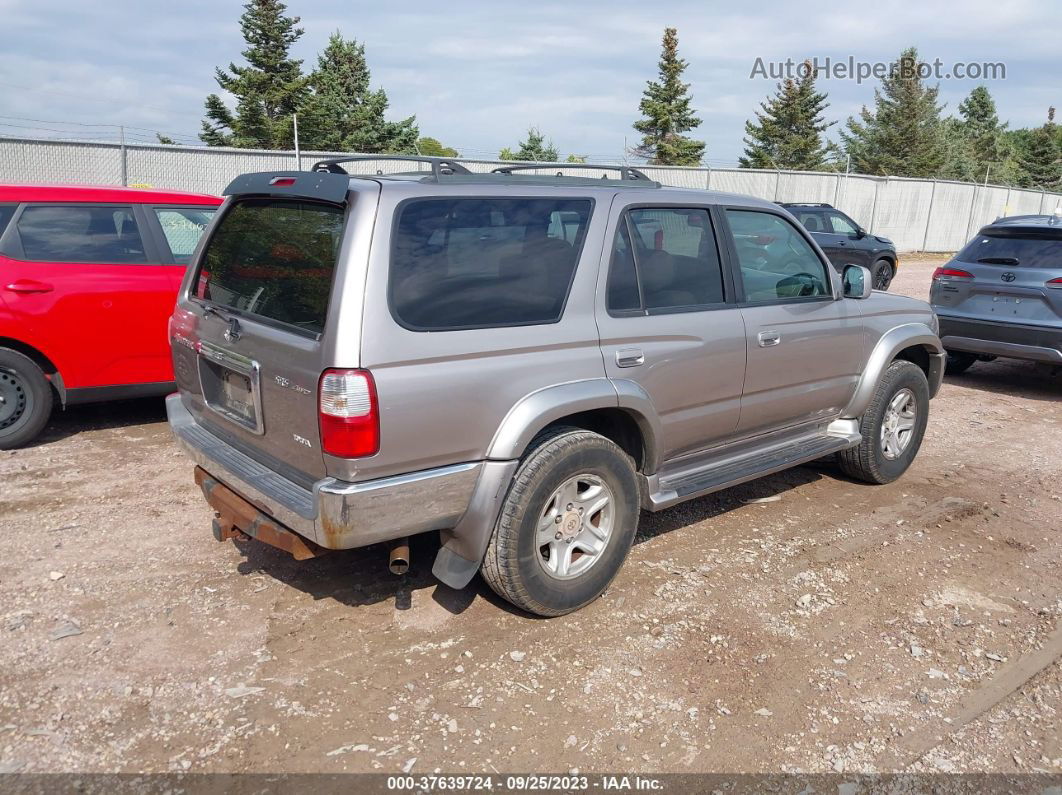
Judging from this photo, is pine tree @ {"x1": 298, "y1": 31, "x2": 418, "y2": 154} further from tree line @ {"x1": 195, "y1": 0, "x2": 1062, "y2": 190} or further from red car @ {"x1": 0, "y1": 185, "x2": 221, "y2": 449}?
red car @ {"x1": 0, "y1": 185, "x2": 221, "y2": 449}

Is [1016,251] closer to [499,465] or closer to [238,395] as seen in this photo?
[499,465]

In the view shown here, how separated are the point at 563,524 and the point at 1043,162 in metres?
74.2

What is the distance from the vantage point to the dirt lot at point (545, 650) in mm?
2955

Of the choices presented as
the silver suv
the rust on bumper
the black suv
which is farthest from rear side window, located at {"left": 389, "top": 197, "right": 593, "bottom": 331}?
the black suv

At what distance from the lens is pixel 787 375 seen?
468cm

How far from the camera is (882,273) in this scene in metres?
17.0

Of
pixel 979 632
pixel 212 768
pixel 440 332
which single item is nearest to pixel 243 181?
pixel 440 332

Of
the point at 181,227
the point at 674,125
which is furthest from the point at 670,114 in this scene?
the point at 181,227

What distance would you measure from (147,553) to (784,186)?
23.3 metres

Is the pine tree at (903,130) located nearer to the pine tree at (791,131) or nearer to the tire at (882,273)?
the pine tree at (791,131)

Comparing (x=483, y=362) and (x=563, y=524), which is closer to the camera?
(x=483, y=362)

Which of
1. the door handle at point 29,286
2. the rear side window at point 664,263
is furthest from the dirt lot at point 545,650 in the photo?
the rear side window at point 664,263

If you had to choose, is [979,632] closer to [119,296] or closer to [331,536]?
[331,536]

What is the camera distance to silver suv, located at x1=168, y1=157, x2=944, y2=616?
3123 mm
